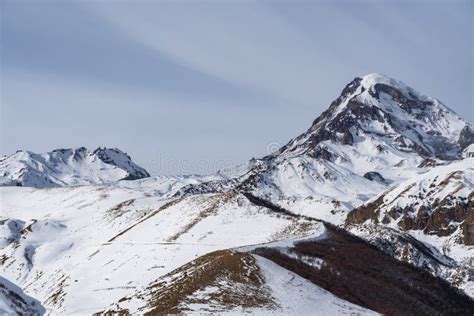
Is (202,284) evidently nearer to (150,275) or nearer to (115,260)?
(150,275)

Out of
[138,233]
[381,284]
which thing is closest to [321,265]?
[381,284]

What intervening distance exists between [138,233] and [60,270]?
41.9 ft

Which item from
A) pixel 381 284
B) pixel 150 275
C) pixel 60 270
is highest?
pixel 381 284

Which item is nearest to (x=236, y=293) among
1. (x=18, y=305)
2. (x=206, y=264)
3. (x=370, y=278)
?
(x=206, y=264)

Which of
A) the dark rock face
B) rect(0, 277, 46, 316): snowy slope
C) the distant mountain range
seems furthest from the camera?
rect(0, 277, 46, 316): snowy slope

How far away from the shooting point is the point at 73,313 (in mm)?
61281

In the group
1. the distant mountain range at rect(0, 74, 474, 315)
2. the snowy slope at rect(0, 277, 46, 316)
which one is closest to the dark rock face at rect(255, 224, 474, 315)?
the distant mountain range at rect(0, 74, 474, 315)

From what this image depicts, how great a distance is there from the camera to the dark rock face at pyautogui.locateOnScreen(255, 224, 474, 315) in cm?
5781

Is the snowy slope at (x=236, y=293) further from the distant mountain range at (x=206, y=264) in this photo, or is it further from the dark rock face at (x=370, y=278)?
the dark rock face at (x=370, y=278)

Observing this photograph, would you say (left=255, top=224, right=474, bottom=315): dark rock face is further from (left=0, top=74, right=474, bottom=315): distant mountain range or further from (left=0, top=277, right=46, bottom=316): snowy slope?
(left=0, top=277, right=46, bottom=316): snowy slope

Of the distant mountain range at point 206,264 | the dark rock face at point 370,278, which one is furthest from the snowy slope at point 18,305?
the dark rock face at point 370,278

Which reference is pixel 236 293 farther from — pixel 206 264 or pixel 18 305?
pixel 18 305

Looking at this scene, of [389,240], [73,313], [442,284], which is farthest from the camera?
[389,240]

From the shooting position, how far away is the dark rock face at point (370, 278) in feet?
190
